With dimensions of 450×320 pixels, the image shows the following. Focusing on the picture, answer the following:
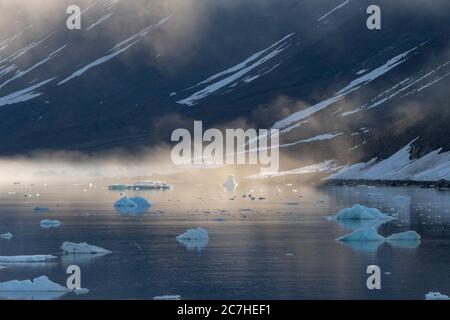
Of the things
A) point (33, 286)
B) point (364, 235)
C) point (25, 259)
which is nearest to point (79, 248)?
point (25, 259)

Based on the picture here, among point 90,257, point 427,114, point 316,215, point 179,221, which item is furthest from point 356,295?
point 427,114

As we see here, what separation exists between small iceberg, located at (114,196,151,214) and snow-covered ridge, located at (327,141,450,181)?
42.6 m

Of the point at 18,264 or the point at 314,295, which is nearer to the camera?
the point at 314,295

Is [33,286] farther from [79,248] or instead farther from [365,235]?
[365,235]

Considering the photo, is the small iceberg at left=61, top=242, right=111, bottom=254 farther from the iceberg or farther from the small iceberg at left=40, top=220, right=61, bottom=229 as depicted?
the small iceberg at left=40, top=220, right=61, bottom=229

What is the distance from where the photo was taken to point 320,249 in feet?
150

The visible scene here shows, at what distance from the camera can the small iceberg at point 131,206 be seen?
7193 cm

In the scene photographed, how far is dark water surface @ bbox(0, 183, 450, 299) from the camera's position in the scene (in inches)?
1375

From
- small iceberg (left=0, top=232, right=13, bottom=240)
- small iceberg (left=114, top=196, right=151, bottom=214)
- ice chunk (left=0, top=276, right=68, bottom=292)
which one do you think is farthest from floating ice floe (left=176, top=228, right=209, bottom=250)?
small iceberg (left=114, top=196, right=151, bottom=214)

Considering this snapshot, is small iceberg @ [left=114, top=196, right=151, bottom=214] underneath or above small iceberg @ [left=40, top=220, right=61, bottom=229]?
above

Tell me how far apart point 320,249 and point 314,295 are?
12413mm

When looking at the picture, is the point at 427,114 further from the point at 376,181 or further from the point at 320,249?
the point at 320,249

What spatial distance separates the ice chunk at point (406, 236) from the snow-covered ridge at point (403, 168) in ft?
202

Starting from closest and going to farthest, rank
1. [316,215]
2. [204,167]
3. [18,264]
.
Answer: [18,264] → [316,215] → [204,167]
